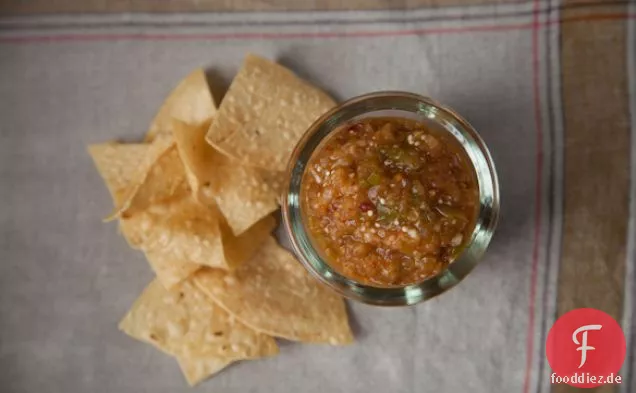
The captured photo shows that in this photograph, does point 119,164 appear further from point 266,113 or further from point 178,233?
point 266,113

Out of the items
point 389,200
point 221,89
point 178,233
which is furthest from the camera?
point 221,89

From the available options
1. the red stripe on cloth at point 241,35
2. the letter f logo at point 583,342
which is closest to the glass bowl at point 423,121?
the red stripe on cloth at point 241,35

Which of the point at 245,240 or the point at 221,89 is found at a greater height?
the point at 221,89

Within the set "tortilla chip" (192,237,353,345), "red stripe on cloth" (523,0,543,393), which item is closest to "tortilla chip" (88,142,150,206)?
"tortilla chip" (192,237,353,345)

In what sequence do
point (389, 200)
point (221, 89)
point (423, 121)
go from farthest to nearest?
point (221, 89)
point (423, 121)
point (389, 200)

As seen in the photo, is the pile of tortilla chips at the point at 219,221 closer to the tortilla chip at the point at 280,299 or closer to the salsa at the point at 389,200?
the tortilla chip at the point at 280,299

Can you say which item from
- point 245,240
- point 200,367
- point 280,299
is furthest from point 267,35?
point 200,367

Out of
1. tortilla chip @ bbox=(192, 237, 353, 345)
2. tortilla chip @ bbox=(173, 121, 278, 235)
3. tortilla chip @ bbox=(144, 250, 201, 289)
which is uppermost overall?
tortilla chip @ bbox=(173, 121, 278, 235)

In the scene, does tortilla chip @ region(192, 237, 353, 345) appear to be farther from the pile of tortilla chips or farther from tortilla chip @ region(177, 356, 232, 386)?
tortilla chip @ region(177, 356, 232, 386)
